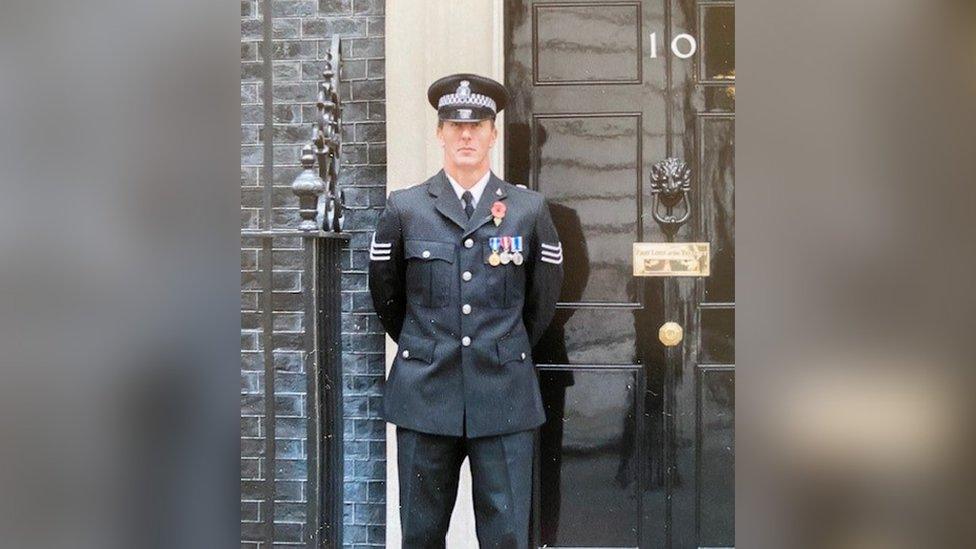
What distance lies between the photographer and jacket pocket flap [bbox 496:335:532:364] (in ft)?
9.64

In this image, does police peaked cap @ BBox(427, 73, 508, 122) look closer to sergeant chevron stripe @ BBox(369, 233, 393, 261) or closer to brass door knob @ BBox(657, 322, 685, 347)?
sergeant chevron stripe @ BBox(369, 233, 393, 261)

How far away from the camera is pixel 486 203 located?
2.99 m

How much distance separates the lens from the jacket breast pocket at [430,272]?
2.94 meters

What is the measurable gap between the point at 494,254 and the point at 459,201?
21 centimetres

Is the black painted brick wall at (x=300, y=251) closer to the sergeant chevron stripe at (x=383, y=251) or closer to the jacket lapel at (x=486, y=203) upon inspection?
the sergeant chevron stripe at (x=383, y=251)

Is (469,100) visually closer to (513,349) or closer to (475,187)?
(475,187)

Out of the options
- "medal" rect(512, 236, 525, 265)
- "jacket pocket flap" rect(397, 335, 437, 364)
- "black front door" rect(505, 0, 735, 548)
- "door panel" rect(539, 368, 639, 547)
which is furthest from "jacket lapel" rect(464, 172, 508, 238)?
"door panel" rect(539, 368, 639, 547)

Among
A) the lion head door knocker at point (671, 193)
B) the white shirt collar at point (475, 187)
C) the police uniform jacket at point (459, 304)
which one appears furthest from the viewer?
the lion head door knocker at point (671, 193)

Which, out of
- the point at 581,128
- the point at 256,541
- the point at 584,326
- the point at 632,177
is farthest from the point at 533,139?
the point at 256,541

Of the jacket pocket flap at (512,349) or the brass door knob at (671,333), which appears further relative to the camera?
the brass door knob at (671,333)

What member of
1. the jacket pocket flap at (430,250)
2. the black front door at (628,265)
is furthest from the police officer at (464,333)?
the black front door at (628,265)

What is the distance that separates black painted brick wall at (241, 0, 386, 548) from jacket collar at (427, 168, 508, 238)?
688 millimetres

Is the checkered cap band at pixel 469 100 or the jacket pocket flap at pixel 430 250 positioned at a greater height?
the checkered cap band at pixel 469 100
